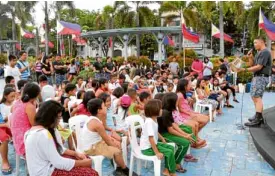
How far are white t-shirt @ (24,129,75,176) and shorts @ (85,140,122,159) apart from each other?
2.92 feet

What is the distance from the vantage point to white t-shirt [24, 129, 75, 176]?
2.32 meters

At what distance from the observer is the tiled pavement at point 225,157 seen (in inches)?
155

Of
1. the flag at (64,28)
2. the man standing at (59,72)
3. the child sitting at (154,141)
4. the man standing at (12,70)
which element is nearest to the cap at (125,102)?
the child sitting at (154,141)

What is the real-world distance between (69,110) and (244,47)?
2857 cm

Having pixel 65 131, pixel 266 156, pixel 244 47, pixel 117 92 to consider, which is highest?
pixel 244 47

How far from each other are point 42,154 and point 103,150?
1086 millimetres

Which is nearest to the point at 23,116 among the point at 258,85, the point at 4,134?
the point at 4,134

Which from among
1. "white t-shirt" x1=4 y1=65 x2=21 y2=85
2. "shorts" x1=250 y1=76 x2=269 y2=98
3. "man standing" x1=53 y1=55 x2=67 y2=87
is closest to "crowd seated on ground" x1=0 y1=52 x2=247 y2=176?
"white t-shirt" x1=4 y1=65 x2=21 y2=85

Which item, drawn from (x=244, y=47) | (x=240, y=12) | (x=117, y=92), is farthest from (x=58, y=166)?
(x=244, y=47)

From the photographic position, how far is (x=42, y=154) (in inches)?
93.4

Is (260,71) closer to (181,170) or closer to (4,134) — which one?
(181,170)

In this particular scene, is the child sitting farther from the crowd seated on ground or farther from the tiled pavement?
the tiled pavement

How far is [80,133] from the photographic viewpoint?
3529 millimetres

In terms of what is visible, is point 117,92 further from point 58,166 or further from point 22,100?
point 58,166
